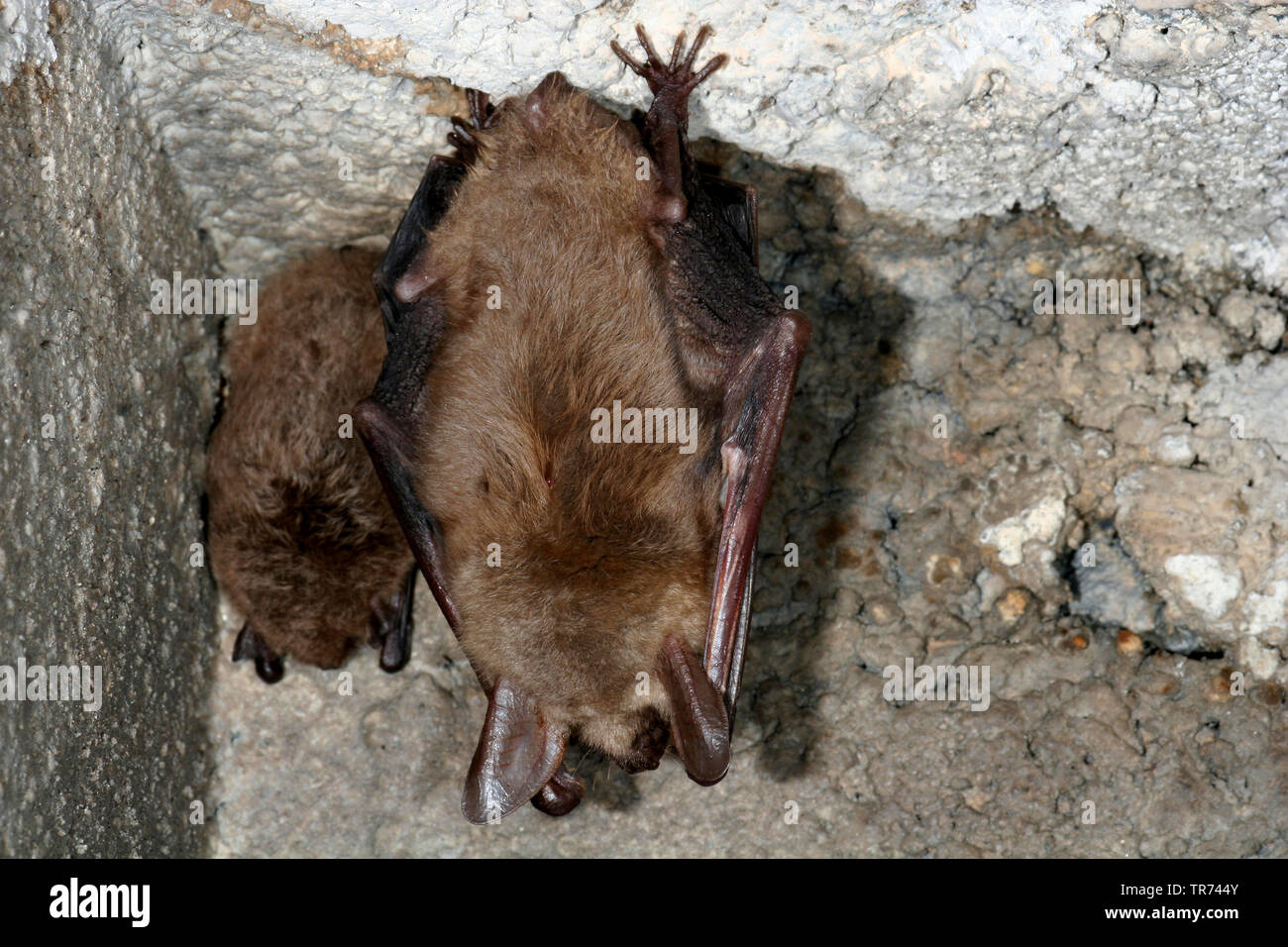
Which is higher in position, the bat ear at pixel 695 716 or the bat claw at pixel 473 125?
the bat claw at pixel 473 125

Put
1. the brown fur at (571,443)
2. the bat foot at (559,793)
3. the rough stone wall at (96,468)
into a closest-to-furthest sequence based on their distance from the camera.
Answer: the rough stone wall at (96,468), the brown fur at (571,443), the bat foot at (559,793)

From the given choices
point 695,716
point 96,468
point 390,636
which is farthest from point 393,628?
point 695,716

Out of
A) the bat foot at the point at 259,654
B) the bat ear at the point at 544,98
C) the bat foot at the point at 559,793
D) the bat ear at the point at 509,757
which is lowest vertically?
the bat foot at the point at 559,793

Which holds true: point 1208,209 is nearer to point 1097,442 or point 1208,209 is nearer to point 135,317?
point 1097,442

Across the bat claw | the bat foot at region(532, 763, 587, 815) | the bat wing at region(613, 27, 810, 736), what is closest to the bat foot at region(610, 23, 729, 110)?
the bat wing at region(613, 27, 810, 736)

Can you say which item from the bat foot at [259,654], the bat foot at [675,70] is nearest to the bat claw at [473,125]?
the bat foot at [675,70]

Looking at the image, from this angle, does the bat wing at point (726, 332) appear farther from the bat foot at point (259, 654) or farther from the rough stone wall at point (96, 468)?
the bat foot at point (259, 654)

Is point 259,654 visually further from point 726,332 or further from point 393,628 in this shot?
point 726,332

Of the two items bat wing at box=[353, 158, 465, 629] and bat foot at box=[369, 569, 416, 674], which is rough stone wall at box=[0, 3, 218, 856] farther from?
bat wing at box=[353, 158, 465, 629]
